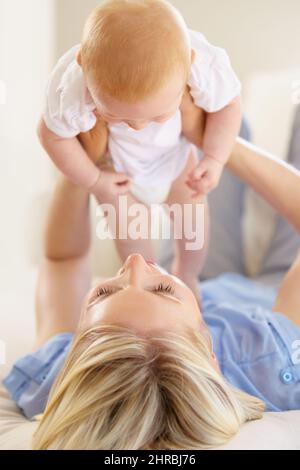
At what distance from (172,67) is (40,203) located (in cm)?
97

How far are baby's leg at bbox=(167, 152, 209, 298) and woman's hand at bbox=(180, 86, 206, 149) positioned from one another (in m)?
0.09

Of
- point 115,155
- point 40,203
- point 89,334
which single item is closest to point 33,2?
point 40,203

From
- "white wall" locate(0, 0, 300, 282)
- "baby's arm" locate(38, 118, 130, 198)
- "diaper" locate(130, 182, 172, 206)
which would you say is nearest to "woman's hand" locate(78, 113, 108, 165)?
"baby's arm" locate(38, 118, 130, 198)

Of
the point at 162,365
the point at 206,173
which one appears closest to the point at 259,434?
the point at 162,365

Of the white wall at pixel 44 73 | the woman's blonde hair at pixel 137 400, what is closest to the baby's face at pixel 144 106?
the woman's blonde hair at pixel 137 400

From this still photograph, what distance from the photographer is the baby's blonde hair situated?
0.61m

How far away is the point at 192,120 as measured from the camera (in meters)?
0.83

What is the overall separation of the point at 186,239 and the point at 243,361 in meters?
0.25

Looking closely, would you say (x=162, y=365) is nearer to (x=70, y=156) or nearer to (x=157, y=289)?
(x=157, y=289)

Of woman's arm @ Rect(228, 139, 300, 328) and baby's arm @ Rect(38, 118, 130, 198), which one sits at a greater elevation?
baby's arm @ Rect(38, 118, 130, 198)

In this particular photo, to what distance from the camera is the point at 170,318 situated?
706 mm

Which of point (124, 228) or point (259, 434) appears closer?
point (259, 434)

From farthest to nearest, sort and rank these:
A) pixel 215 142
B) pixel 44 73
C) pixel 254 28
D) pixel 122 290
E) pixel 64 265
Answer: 1. pixel 254 28
2. pixel 44 73
3. pixel 64 265
4. pixel 215 142
5. pixel 122 290

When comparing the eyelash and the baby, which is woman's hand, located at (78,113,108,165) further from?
the eyelash
